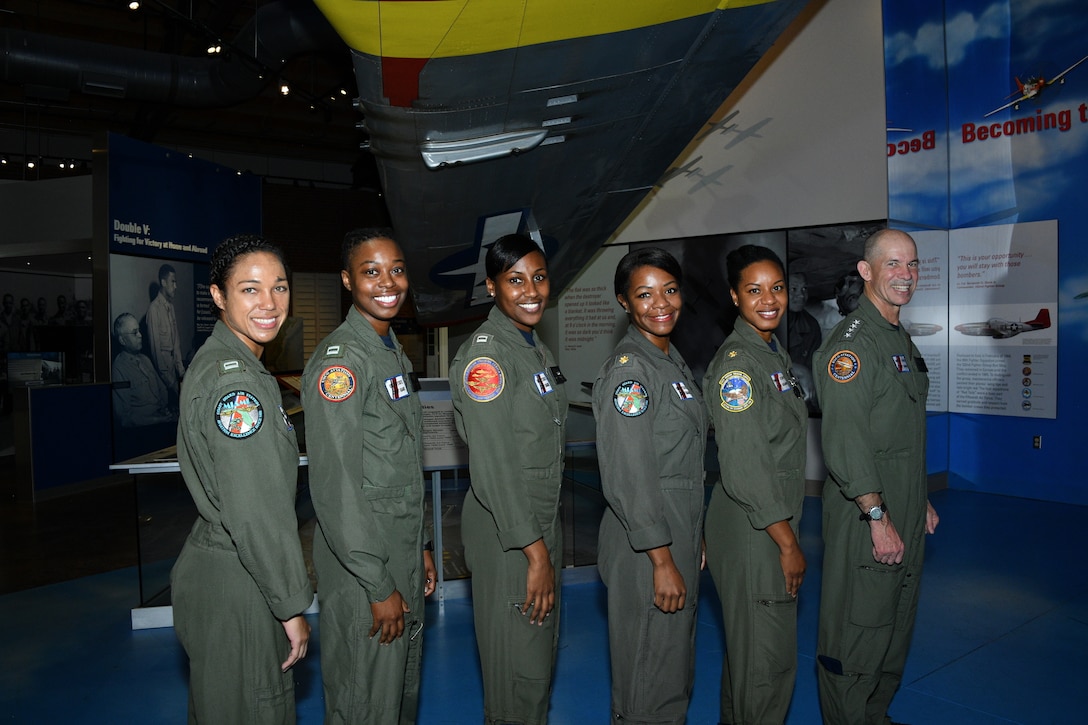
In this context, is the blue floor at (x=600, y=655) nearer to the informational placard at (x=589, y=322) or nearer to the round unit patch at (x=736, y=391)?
the round unit patch at (x=736, y=391)

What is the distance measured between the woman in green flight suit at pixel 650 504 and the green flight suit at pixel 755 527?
98 mm

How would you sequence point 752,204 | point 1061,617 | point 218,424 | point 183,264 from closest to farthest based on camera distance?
1. point 218,424
2. point 1061,617
3. point 752,204
4. point 183,264

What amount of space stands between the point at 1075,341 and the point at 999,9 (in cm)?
279

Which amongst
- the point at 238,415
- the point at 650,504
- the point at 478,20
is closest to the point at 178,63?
the point at 478,20

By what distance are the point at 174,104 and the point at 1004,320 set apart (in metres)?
9.74

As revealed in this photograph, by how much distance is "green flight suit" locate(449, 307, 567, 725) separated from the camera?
1.95 meters

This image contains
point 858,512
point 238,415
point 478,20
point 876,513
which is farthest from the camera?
point 478,20

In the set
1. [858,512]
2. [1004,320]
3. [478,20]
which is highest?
[478,20]

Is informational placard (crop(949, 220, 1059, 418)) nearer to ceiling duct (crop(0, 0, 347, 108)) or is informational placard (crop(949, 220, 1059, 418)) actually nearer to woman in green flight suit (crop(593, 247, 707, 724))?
woman in green flight suit (crop(593, 247, 707, 724))

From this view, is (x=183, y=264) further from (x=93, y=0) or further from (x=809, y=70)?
(x=809, y=70)

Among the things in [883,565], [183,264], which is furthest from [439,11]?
[183,264]

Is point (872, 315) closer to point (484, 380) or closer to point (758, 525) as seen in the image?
point (758, 525)

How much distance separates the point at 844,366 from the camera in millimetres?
2357

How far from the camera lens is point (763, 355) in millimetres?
2252
